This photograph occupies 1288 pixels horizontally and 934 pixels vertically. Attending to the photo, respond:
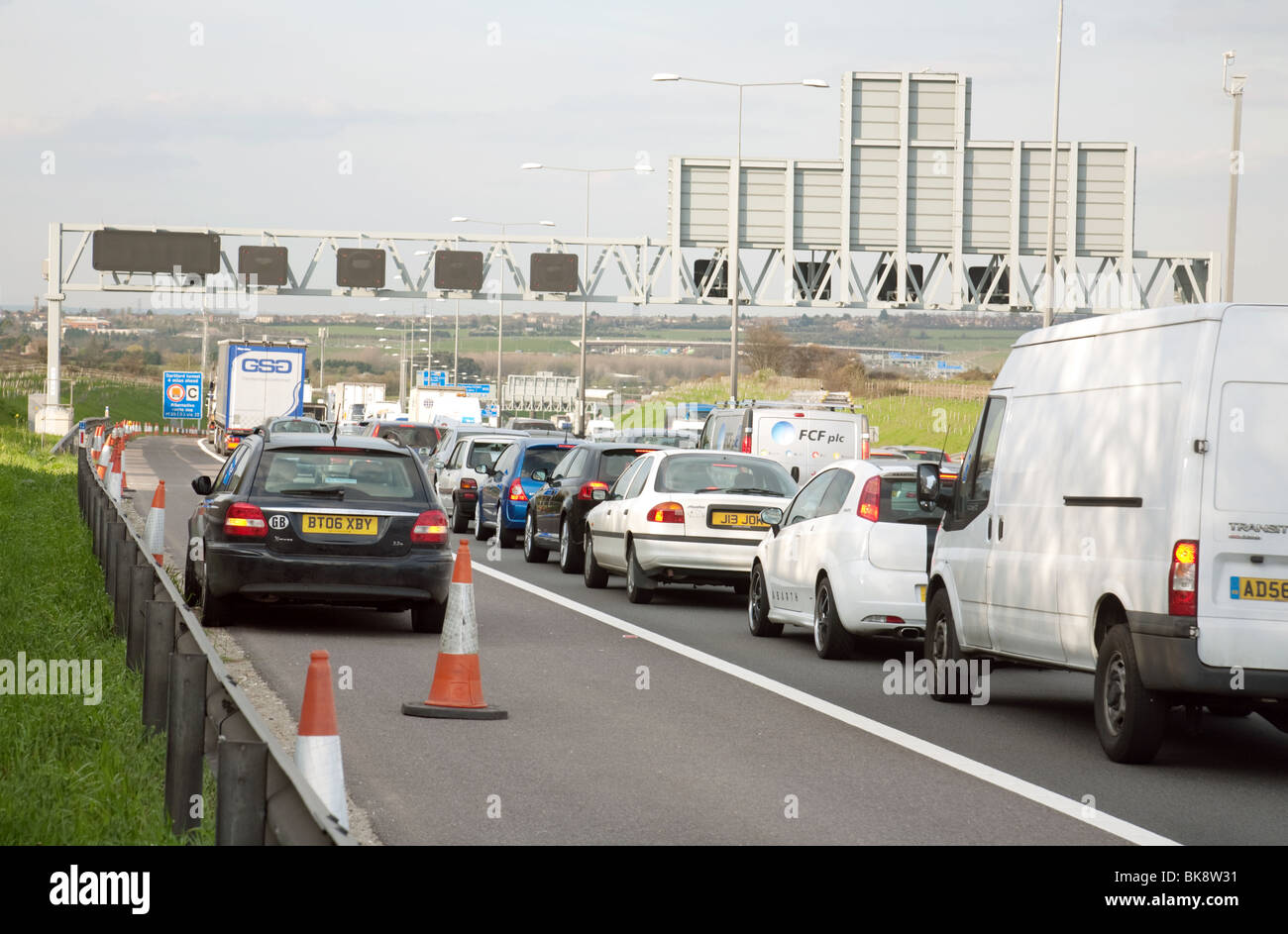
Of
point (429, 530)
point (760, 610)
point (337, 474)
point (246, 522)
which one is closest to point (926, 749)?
point (429, 530)

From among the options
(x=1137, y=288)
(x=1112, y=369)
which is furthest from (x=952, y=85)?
(x=1112, y=369)

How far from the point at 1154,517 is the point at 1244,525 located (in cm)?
42

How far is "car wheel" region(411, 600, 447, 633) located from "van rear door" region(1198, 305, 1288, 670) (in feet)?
23.5

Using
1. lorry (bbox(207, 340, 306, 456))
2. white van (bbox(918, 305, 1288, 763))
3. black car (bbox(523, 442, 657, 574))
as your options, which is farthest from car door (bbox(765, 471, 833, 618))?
lorry (bbox(207, 340, 306, 456))

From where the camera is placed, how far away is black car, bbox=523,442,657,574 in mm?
21828

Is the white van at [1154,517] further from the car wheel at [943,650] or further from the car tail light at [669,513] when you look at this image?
the car tail light at [669,513]

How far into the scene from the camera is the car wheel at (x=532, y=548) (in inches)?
924

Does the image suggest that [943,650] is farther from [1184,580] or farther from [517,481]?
[517,481]

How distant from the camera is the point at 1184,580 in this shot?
8.91 m

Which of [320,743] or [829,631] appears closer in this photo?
[320,743]

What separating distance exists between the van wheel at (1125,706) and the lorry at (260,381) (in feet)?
165

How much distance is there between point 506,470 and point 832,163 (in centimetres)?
2813

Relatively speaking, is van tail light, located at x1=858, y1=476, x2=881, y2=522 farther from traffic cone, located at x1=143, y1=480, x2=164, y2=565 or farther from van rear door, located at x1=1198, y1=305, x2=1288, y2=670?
traffic cone, located at x1=143, y1=480, x2=164, y2=565
